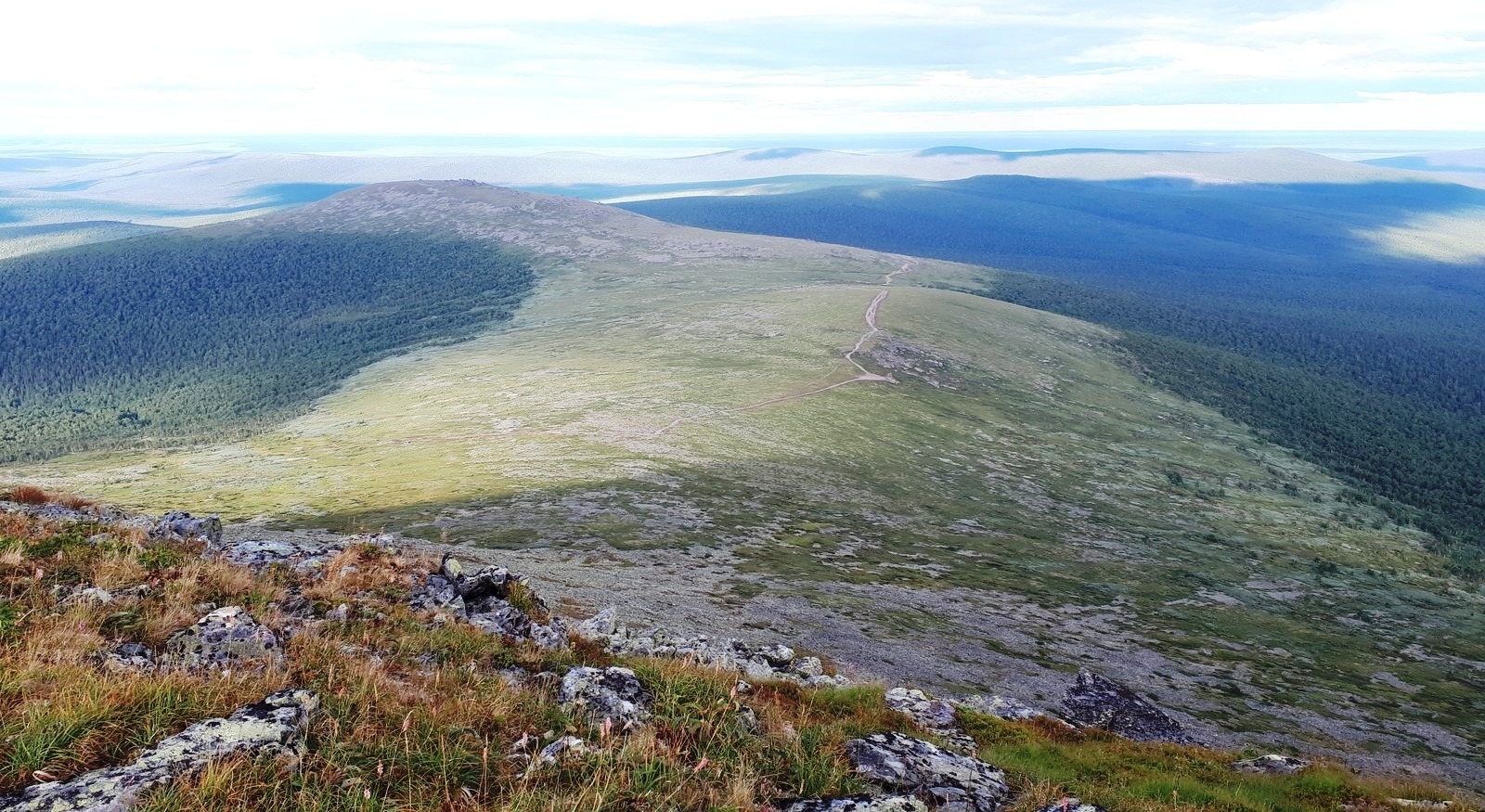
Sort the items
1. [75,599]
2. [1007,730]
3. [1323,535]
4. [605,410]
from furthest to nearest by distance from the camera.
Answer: [605,410]
[1323,535]
[1007,730]
[75,599]

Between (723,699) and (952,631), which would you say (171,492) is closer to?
(952,631)

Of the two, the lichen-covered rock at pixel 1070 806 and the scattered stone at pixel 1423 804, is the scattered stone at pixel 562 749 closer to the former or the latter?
the lichen-covered rock at pixel 1070 806

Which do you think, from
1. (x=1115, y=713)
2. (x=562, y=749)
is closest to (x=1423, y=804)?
(x=1115, y=713)

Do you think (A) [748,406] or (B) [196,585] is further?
(A) [748,406]

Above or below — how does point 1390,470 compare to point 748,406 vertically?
below

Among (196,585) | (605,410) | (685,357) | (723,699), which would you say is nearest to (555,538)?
(196,585)

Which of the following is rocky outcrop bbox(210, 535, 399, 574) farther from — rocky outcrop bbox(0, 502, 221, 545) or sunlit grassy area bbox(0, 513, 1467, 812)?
sunlit grassy area bbox(0, 513, 1467, 812)

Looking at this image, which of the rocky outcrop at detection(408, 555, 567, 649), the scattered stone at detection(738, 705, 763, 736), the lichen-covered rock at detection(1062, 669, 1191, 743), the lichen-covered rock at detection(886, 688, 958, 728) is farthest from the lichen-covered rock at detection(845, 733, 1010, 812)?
the lichen-covered rock at detection(1062, 669, 1191, 743)
